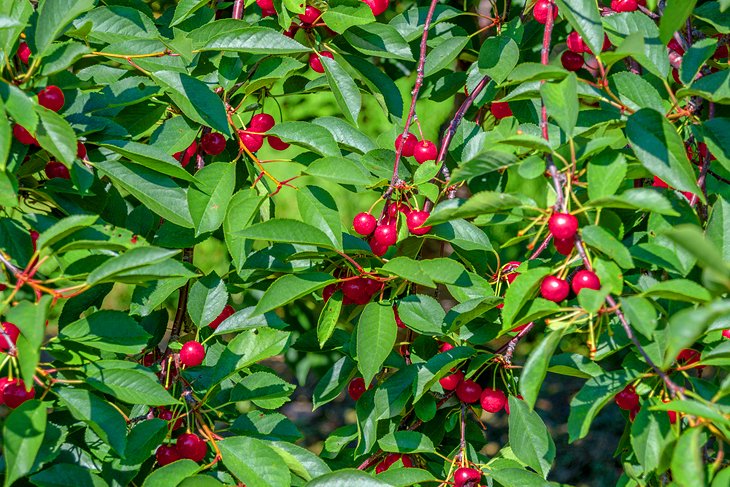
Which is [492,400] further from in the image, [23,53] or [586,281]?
[23,53]

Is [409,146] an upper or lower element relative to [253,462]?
A: upper

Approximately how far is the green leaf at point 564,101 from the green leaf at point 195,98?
1.91 ft

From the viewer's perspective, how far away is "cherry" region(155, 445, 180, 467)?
55.9 inches

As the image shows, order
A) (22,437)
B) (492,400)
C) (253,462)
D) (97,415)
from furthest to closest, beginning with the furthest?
(492,400) < (253,462) < (97,415) < (22,437)

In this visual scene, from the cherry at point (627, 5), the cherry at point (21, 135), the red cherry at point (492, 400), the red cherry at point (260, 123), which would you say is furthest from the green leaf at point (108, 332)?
the cherry at point (627, 5)

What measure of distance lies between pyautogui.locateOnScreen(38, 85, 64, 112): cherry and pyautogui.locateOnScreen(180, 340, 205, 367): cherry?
1.70ft

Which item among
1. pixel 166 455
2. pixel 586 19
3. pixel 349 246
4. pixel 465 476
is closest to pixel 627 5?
pixel 586 19

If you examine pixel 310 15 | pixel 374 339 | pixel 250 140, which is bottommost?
pixel 374 339

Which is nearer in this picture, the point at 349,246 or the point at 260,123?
the point at 349,246

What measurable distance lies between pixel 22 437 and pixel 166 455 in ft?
1.17

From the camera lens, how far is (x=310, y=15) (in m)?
1.63

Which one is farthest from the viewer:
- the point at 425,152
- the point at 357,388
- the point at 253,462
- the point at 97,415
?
the point at 357,388

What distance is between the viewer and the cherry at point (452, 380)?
→ 158cm

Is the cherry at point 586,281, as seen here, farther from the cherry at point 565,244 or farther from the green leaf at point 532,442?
the green leaf at point 532,442
